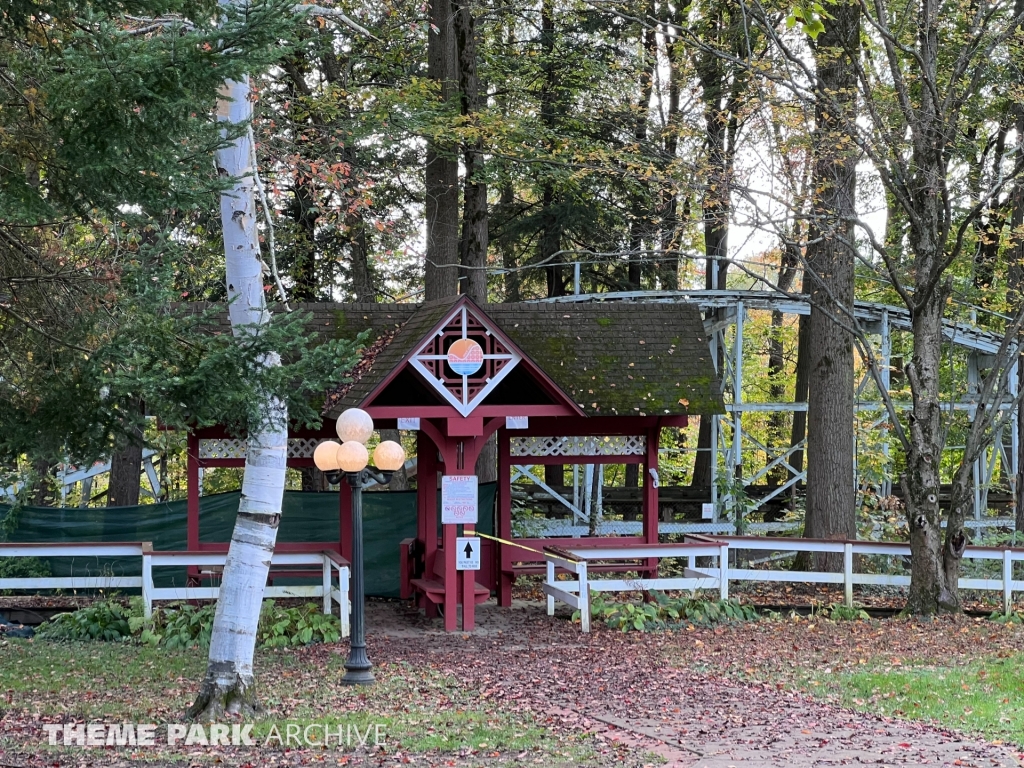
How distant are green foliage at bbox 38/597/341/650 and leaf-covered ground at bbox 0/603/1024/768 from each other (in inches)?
18.9

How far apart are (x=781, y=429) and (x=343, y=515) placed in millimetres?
21027

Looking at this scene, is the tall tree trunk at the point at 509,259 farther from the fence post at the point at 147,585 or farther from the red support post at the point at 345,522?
the fence post at the point at 147,585

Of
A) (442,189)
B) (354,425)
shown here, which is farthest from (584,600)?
(442,189)

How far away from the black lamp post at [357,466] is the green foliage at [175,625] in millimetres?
1923

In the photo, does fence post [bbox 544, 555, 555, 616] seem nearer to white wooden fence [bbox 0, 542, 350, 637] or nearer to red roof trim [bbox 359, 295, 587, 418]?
red roof trim [bbox 359, 295, 587, 418]

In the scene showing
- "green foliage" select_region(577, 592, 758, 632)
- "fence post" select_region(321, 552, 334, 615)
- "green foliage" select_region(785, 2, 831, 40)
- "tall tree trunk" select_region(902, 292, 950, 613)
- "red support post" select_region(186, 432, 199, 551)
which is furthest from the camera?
"tall tree trunk" select_region(902, 292, 950, 613)

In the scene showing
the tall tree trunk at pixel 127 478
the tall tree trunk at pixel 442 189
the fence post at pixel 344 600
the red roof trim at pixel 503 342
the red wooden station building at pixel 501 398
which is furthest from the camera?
the tall tree trunk at pixel 127 478

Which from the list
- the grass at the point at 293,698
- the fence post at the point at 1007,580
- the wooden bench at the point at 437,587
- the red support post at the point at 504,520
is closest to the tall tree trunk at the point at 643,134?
the red support post at the point at 504,520

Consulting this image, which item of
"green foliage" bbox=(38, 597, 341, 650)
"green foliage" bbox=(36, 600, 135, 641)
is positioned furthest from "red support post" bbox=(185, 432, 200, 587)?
"green foliage" bbox=(36, 600, 135, 641)

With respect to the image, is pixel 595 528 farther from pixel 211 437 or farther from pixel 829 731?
pixel 829 731

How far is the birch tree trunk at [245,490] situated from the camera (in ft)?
27.6

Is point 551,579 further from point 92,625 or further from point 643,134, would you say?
point 643,134

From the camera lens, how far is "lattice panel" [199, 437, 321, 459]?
523 inches

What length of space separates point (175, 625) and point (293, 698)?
3.55 meters
